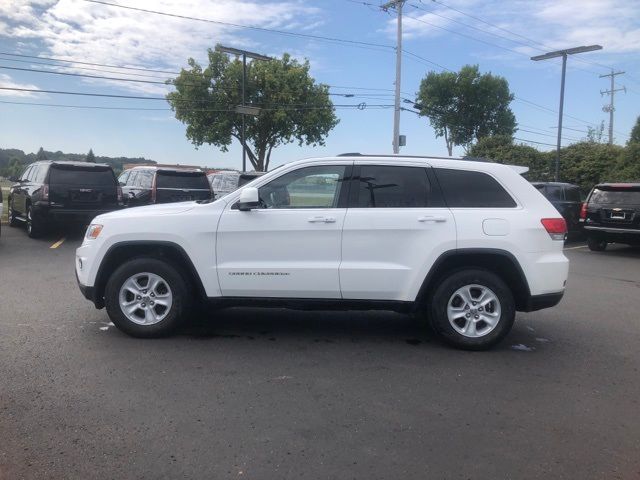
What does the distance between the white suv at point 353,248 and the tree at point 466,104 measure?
50316 millimetres

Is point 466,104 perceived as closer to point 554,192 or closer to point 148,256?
point 554,192

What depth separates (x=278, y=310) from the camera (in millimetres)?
6629

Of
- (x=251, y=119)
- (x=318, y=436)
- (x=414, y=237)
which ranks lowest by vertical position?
(x=318, y=436)

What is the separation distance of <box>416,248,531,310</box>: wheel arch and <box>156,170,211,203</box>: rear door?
947 cm

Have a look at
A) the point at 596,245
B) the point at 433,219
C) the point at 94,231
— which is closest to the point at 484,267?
the point at 433,219

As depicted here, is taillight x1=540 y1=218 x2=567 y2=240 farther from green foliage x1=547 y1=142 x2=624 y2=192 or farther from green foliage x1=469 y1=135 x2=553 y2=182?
green foliage x1=469 y1=135 x2=553 y2=182

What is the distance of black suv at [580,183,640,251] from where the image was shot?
40.6ft

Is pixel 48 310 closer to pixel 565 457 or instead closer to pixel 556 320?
pixel 565 457

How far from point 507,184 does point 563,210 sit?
10.3 metres

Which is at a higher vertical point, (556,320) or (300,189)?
(300,189)

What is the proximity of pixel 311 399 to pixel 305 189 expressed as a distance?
210 cm

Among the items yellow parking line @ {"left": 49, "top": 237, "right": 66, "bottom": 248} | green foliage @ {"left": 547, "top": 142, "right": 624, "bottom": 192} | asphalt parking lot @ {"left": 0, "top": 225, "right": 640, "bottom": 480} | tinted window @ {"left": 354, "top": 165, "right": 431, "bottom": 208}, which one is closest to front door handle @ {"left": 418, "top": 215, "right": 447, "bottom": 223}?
tinted window @ {"left": 354, "top": 165, "right": 431, "bottom": 208}

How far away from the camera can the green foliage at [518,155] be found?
104 feet

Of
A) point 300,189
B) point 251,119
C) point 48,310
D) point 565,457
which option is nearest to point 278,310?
point 300,189
